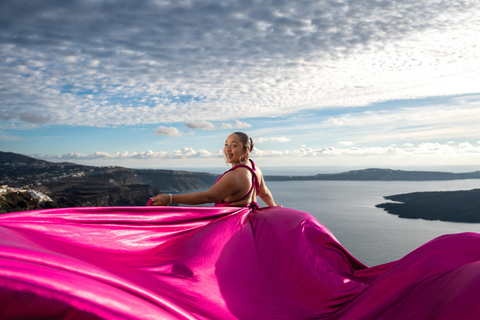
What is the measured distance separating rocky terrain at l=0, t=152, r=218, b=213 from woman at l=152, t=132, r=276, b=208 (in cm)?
2613

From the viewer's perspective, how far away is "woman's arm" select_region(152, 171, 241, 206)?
2.90 meters

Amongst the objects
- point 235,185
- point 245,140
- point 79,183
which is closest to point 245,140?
point 245,140

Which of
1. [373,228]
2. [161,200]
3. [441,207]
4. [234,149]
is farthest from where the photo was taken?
[441,207]

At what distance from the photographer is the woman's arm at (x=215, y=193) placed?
290 cm

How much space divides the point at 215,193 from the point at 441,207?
79.5 metres

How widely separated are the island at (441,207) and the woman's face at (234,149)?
70.7m

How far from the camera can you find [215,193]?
10.1ft

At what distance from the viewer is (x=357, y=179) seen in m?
139

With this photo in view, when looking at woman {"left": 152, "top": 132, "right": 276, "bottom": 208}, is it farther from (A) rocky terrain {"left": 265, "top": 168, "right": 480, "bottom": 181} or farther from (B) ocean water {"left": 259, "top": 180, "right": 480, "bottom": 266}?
(A) rocky terrain {"left": 265, "top": 168, "right": 480, "bottom": 181}

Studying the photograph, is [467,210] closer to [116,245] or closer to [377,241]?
[377,241]

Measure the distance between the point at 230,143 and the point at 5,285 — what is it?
8.22 ft

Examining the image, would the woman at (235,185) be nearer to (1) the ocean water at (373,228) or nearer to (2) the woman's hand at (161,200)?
(2) the woman's hand at (161,200)

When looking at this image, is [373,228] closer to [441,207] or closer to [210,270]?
[441,207]

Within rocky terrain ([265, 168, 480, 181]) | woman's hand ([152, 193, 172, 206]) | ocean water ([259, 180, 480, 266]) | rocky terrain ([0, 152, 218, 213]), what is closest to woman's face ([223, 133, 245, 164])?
woman's hand ([152, 193, 172, 206])
